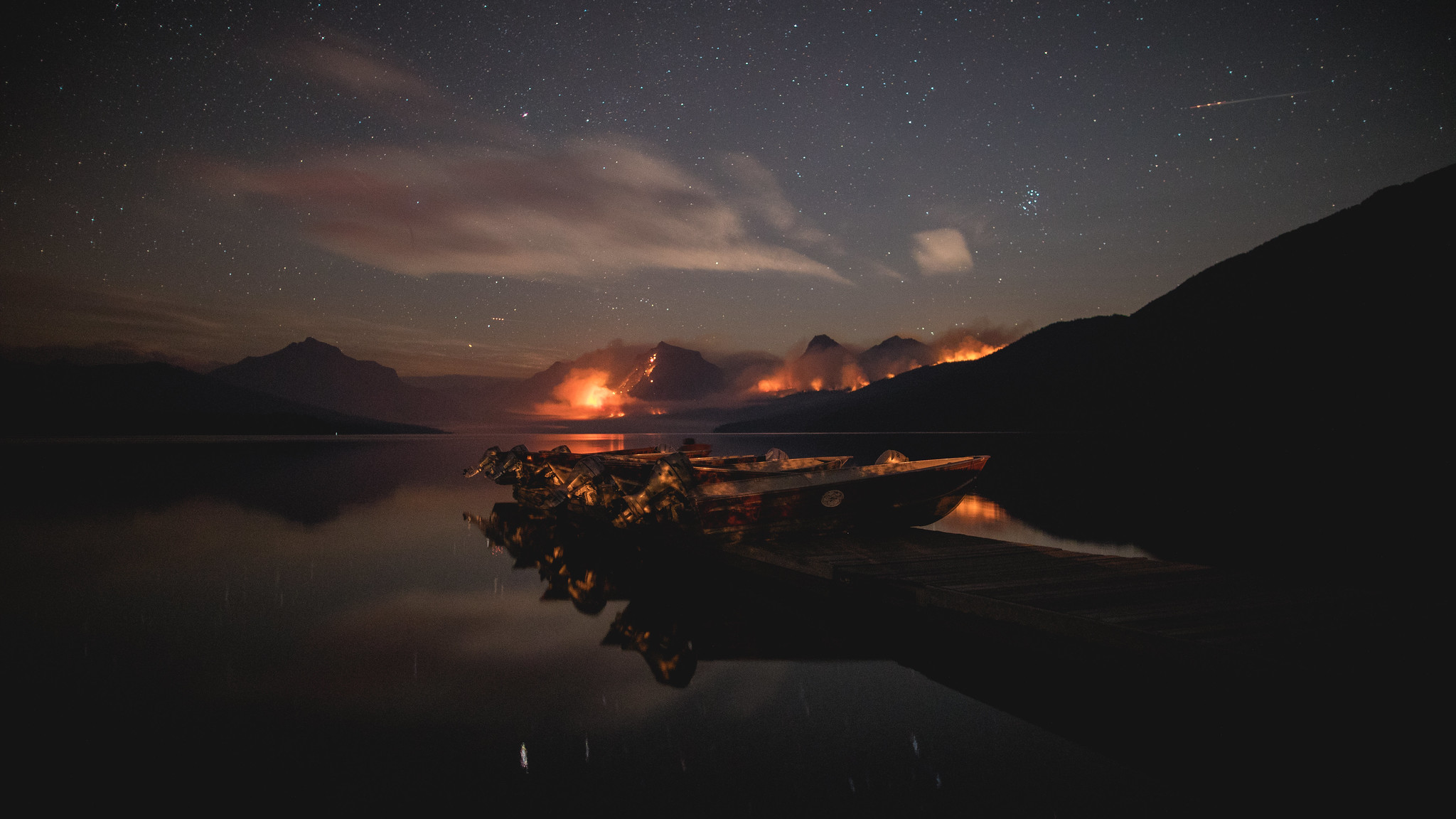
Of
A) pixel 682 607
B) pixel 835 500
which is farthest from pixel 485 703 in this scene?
pixel 835 500

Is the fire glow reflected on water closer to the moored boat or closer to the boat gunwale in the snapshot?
the moored boat

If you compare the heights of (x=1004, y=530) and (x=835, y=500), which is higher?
(x=835, y=500)

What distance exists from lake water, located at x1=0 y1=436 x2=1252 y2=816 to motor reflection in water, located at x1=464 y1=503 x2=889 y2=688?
73mm

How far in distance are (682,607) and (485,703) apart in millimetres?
4003

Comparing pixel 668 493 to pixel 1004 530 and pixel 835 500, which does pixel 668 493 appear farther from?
pixel 1004 530

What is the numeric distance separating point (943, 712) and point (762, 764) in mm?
1877

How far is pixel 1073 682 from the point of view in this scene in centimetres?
626

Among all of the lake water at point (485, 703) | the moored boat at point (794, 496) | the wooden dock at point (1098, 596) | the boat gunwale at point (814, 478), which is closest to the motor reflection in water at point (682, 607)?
the lake water at point (485, 703)

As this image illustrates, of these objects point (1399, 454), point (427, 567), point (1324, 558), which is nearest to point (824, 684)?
point (427, 567)

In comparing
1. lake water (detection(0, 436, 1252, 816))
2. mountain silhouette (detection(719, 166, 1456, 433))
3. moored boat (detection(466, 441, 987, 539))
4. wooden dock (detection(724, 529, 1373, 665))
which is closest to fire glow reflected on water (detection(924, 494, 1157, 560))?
moored boat (detection(466, 441, 987, 539))

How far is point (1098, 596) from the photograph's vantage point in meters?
6.78

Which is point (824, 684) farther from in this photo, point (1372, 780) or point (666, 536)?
point (666, 536)

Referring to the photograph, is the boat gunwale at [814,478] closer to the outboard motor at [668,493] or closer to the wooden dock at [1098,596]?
the outboard motor at [668,493]

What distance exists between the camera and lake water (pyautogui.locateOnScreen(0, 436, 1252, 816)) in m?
4.68
